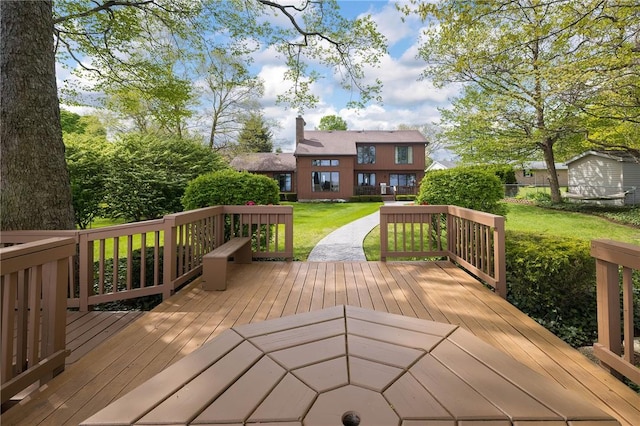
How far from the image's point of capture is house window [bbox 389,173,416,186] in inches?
1038

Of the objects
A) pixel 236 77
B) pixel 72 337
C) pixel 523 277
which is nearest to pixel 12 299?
pixel 72 337

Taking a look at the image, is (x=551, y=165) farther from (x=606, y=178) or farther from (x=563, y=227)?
(x=563, y=227)

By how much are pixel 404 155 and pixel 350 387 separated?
26.4 m

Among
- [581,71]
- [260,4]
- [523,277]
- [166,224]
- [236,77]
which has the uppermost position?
[260,4]

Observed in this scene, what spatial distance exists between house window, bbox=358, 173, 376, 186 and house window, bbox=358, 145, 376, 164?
3.37 feet

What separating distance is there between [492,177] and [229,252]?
488 centimetres

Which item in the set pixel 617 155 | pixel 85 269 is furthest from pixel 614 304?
pixel 617 155

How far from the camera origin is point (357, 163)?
1041 inches

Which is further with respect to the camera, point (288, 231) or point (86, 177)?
point (86, 177)

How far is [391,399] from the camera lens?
1.06 meters

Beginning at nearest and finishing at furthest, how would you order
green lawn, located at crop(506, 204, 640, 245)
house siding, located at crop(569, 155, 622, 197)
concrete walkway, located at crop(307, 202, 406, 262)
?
concrete walkway, located at crop(307, 202, 406, 262) → green lawn, located at crop(506, 204, 640, 245) → house siding, located at crop(569, 155, 622, 197)

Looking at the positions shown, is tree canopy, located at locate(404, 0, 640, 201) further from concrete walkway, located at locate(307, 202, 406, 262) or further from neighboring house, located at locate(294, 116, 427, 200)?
neighboring house, located at locate(294, 116, 427, 200)

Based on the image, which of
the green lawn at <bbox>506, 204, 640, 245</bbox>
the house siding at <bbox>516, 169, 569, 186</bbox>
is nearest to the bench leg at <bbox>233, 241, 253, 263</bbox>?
the green lawn at <bbox>506, 204, 640, 245</bbox>

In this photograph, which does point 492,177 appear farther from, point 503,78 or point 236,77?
point 503,78
